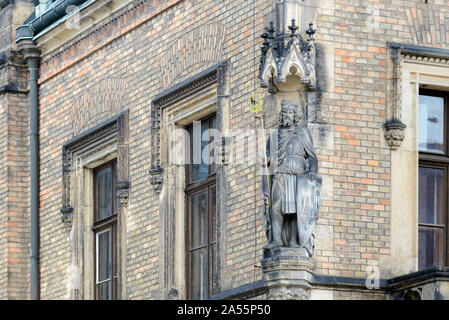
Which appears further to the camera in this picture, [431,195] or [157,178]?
[157,178]

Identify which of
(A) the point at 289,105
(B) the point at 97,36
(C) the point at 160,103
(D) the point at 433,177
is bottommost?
(D) the point at 433,177

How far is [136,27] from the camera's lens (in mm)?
27031

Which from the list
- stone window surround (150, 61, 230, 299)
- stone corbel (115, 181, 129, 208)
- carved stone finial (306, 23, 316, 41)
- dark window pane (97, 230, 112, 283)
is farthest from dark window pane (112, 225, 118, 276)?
carved stone finial (306, 23, 316, 41)

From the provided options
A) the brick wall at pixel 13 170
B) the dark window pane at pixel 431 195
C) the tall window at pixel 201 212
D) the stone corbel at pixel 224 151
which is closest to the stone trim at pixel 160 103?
the tall window at pixel 201 212

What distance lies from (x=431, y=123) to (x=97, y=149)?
18.8ft

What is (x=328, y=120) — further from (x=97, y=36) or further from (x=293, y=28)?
(x=97, y=36)

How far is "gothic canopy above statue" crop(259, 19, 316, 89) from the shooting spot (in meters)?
22.6

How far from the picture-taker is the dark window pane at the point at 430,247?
23.6 metres

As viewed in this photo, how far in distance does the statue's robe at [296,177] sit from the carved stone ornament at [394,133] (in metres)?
1.05

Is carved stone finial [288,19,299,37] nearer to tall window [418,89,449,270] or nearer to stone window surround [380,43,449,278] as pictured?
stone window surround [380,43,449,278]

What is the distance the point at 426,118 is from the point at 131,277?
481 centimetres

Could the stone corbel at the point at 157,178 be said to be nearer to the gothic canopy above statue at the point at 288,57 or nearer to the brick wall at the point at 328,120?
the brick wall at the point at 328,120

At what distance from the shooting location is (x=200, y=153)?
83.6 ft

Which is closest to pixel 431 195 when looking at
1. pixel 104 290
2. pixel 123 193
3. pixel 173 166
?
pixel 173 166
